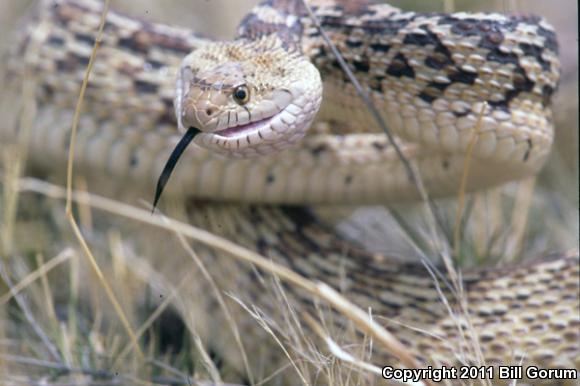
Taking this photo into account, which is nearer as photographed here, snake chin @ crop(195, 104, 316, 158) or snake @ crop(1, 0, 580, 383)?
snake chin @ crop(195, 104, 316, 158)

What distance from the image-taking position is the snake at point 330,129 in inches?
132

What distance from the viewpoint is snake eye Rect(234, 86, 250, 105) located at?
3.15 m

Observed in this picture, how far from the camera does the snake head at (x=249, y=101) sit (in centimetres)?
310

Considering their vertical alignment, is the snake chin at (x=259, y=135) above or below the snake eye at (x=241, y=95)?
below

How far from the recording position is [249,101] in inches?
125

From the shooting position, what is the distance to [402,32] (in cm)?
354

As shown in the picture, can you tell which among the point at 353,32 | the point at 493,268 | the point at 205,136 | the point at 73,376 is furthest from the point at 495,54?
the point at 73,376

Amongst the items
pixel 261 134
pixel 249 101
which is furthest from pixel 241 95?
pixel 261 134

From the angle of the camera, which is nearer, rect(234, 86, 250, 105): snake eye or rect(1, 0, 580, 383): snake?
rect(234, 86, 250, 105): snake eye

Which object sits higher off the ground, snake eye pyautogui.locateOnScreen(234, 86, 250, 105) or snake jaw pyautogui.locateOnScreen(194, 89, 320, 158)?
snake eye pyautogui.locateOnScreen(234, 86, 250, 105)

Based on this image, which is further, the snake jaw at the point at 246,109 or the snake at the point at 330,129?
the snake at the point at 330,129

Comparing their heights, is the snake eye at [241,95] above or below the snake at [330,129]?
above

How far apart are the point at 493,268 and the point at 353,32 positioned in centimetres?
123

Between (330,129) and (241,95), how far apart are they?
4.00ft
